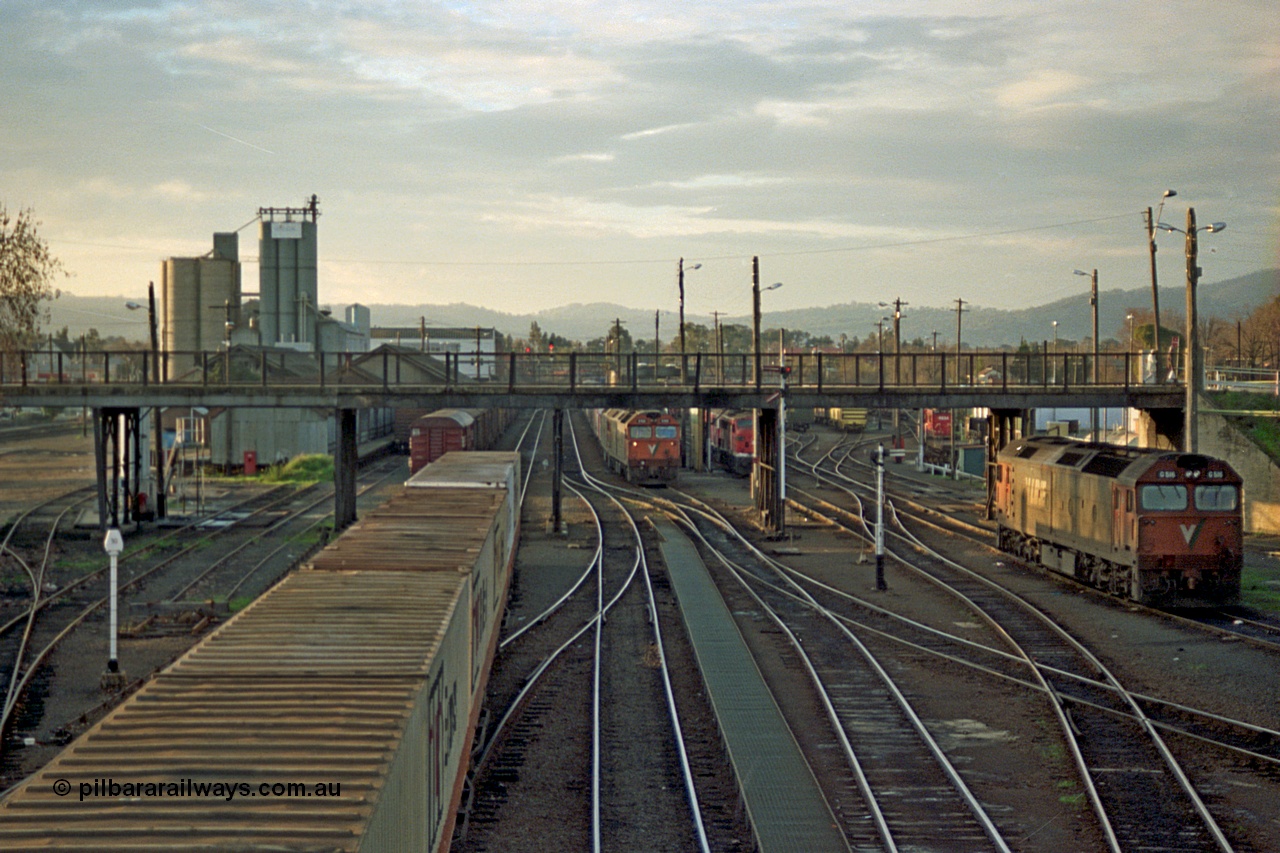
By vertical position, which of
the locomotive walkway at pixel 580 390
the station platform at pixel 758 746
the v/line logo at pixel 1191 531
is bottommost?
the station platform at pixel 758 746

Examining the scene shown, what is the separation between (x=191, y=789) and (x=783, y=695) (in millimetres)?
14183

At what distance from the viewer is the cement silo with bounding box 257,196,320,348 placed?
8231 cm

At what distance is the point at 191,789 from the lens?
6.97 metres

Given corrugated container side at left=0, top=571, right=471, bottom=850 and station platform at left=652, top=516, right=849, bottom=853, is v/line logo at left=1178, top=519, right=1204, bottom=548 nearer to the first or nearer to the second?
station platform at left=652, top=516, right=849, bottom=853

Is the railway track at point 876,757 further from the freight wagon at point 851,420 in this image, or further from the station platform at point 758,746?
the freight wagon at point 851,420

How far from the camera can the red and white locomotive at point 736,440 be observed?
66.0 meters

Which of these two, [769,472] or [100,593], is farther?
[769,472]

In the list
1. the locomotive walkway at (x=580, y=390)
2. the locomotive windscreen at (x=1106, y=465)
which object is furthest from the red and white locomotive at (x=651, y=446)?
the locomotive windscreen at (x=1106, y=465)

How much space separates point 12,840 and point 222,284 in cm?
8375

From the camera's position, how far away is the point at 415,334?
457 ft

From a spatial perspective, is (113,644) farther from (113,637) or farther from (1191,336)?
(1191,336)

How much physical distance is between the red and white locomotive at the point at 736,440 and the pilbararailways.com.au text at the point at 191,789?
57017 millimetres

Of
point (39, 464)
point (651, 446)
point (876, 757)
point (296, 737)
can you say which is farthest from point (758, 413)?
point (39, 464)

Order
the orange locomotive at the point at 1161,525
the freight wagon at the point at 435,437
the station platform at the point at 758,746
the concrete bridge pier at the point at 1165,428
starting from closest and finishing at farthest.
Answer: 1. the station platform at the point at 758,746
2. the orange locomotive at the point at 1161,525
3. the concrete bridge pier at the point at 1165,428
4. the freight wagon at the point at 435,437
